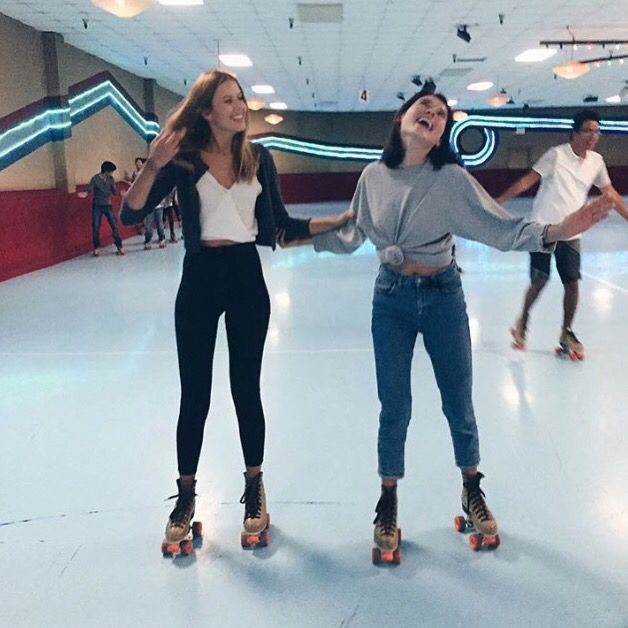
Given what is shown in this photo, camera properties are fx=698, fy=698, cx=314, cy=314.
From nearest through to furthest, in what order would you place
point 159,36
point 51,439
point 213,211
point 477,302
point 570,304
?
point 213,211
point 51,439
point 570,304
point 477,302
point 159,36

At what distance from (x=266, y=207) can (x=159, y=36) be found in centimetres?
915

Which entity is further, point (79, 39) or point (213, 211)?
point (79, 39)

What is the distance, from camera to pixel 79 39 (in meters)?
9.80

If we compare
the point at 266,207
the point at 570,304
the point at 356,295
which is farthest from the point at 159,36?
the point at 266,207

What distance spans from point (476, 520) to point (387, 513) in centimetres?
25

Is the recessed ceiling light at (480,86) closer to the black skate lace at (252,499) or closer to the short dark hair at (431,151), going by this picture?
the short dark hair at (431,151)

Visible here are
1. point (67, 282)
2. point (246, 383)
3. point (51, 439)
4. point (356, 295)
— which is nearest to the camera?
point (246, 383)

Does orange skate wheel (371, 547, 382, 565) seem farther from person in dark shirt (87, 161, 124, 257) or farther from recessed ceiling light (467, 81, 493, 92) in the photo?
recessed ceiling light (467, 81, 493, 92)

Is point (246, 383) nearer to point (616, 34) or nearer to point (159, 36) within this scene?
point (159, 36)

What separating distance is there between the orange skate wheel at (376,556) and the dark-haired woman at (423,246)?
0.02 metres

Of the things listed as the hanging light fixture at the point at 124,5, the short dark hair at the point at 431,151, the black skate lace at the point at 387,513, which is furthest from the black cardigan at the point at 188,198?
the hanging light fixture at the point at 124,5

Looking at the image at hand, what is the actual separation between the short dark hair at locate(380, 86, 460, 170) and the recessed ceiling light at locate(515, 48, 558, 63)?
11232mm

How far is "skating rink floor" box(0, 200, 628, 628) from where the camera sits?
171cm

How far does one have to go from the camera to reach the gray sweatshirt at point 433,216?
1.80m
